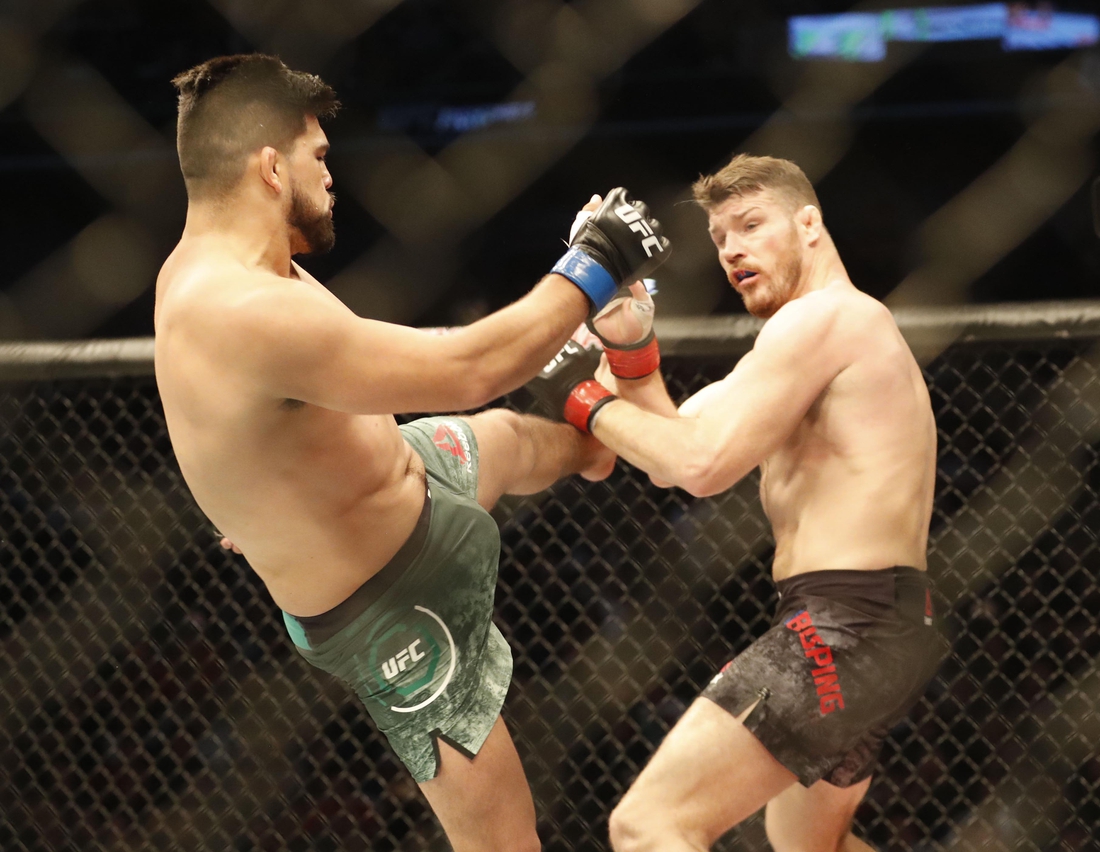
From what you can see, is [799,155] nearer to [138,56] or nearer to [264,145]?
[138,56]

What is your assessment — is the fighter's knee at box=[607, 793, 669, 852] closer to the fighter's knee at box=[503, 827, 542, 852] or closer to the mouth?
the fighter's knee at box=[503, 827, 542, 852]

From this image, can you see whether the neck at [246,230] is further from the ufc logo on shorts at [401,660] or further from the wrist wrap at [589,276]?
the ufc logo on shorts at [401,660]

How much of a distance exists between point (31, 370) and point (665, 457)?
118cm

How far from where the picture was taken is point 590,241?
59.1 inches

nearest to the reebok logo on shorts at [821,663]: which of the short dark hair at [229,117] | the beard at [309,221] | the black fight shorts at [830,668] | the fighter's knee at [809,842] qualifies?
the black fight shorts at [830,668]

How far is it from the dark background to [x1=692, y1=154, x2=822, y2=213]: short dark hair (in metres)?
2.40

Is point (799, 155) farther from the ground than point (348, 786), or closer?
farther from the ground

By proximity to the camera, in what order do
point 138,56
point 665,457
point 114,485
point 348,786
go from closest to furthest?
point 665,457
point 114,485
point 348,786
point 138,56

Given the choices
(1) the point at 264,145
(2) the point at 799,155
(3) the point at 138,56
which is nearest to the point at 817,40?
(2) the point at 799,155

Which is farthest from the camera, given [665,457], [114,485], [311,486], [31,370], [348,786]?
[348,786]

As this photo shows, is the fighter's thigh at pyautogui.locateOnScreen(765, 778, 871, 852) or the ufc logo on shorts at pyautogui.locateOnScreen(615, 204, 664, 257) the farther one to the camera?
the fighter's thigh at pyautogui.locateOnScreen(765, 778, 871, 852)

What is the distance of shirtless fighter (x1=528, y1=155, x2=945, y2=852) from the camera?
61.3 inches

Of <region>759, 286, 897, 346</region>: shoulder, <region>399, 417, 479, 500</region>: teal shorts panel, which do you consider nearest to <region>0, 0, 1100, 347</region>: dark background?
<region>399, 417, 479, 500</region>: teal shorts panel

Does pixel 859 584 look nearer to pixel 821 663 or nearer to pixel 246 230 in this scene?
pixel 821 663
